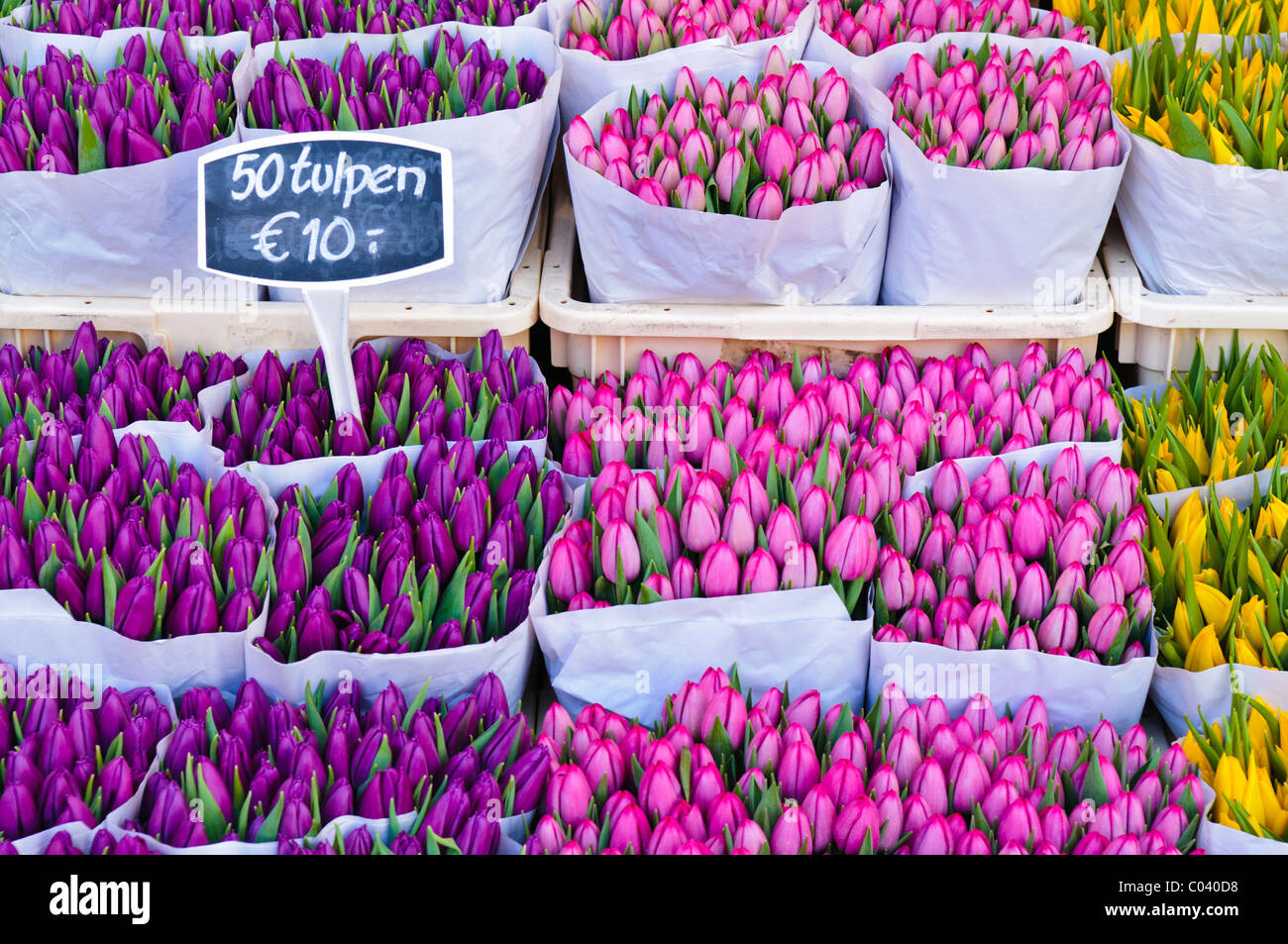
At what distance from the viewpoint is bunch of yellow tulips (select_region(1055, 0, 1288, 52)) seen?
7.34ft

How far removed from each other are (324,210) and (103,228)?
43 centimetres

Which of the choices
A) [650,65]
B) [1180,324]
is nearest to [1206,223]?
[1180,324]

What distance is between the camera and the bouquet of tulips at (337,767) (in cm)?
123

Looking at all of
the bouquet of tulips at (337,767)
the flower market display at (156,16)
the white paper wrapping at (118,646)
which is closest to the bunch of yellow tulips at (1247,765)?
the bouquet of tulips at (337,767)

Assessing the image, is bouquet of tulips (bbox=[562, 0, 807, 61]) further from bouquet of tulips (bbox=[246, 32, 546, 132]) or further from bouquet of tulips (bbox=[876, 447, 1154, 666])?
bouquet of tulips (bbox=[876, 447, 1154, 666])

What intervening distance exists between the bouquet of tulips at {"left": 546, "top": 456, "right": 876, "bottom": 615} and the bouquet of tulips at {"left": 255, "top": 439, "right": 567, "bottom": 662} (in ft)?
0.21

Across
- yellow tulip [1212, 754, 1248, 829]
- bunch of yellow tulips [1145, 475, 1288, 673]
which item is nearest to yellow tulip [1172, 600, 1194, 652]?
bunch of yellow tulips [1145, 475, 1288, 673]

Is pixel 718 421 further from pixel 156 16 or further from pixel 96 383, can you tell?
pixel 156 16

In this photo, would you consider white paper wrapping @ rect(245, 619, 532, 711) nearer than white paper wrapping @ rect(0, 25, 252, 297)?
Yes

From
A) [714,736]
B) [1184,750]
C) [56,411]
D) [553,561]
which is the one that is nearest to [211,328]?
[56,411]

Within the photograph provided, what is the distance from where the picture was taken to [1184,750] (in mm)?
1380

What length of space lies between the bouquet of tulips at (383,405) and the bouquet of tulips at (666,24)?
60 centimetres

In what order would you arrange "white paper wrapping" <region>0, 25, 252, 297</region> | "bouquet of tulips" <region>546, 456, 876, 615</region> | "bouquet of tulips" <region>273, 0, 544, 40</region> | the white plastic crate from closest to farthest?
"bouquet of tulips" <region>546, 456, 876, 615</region>
"white paper wrapping" <region>0, 25, 252, 297</region>
the white plastic crate
"bouquet of tulips" <region>273, 0, 544, 40</region>
